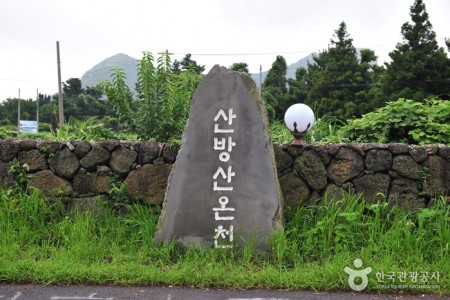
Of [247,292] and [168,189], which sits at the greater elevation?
[168,189]

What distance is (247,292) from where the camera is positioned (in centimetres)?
374

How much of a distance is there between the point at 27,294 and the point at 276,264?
2086 millimetres

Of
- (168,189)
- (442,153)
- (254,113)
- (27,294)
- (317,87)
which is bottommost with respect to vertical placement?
(27,294)

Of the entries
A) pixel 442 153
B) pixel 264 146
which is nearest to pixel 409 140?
pixel 442 153

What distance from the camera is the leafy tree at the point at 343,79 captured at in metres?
23.8

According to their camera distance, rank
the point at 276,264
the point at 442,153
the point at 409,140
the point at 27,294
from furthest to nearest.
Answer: the point at 409,140 < the point at 442,153 < the point at 276,264 < the point at 27,294

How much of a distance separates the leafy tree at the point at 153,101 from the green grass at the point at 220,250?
108 cm

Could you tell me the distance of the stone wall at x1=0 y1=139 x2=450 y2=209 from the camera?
16.1 feet

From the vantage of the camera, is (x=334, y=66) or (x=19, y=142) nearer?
(x=19, y=142)

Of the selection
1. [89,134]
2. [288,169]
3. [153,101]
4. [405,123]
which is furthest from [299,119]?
[89,134]

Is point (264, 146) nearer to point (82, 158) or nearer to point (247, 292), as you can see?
point (247, 292)

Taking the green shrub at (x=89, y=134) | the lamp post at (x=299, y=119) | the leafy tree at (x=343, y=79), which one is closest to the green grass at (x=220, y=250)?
the lamp post at (x=299, y=119)

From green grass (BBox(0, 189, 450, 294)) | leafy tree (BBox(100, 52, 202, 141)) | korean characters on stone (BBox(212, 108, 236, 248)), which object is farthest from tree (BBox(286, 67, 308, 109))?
korean characters on stone (BBox(212, 108, 236, 248))

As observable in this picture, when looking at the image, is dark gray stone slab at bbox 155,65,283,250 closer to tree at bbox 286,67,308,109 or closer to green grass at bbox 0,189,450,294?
green grass at bbox 0,189,450,294
